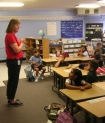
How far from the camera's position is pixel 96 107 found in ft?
7.14

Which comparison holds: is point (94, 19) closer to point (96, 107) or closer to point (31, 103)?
point (31, 103)

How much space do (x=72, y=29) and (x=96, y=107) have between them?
8.51 metres

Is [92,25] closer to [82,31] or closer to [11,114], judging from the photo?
[82,31]

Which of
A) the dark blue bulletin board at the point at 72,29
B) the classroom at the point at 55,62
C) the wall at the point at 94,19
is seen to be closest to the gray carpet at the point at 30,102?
the classroom at the point at 55,62

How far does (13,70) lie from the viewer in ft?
11.6

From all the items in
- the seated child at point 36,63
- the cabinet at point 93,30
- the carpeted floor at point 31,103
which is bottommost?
the carpeted floor at point 31,103

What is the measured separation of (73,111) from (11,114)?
48.2 inches

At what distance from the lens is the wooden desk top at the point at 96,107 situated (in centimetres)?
202

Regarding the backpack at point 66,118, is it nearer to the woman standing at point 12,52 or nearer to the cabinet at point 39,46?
the woman standing at point 12,52

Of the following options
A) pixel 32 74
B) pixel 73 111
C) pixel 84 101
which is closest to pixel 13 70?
pixel 73 111

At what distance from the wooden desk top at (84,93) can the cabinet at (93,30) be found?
815cm

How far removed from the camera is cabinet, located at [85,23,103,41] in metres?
10.7

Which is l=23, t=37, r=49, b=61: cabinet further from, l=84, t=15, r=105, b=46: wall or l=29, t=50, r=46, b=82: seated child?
l=84, t=15, r=105, b=46: wall

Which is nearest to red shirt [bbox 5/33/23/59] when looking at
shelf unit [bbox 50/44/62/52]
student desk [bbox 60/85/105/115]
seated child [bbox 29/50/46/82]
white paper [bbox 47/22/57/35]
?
student desk [bbox 60/85/105/115]
